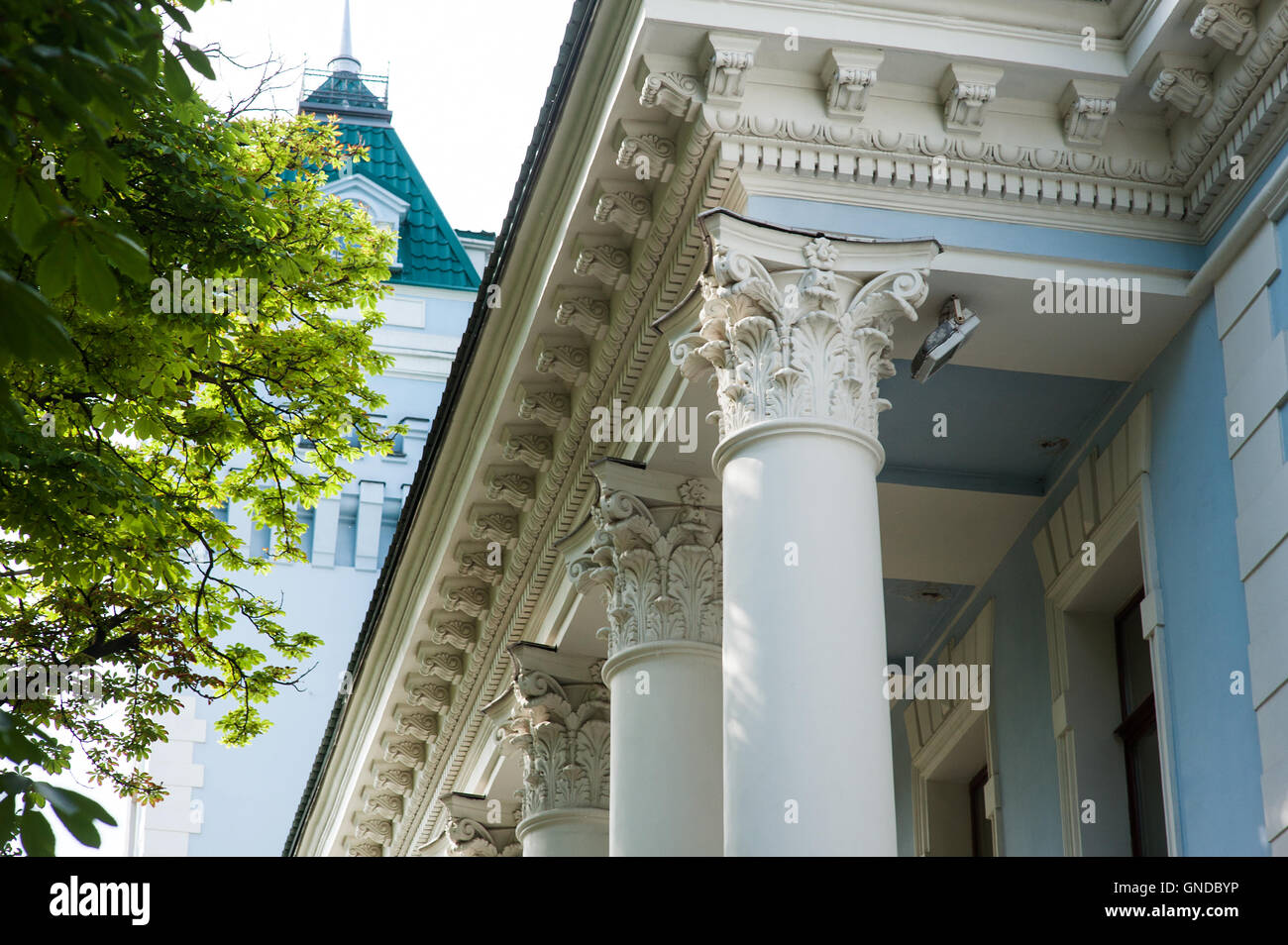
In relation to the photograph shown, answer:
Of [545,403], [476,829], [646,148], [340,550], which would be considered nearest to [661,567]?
[545,403]

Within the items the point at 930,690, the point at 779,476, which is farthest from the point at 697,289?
the point at 930,690

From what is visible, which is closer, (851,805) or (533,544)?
(851,805)

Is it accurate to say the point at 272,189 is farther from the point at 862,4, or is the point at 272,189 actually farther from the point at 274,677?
the point at 862,4

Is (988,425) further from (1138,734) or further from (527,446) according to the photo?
(527,446)

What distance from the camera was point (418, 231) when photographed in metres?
41.5

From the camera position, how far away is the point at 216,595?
14844 mm

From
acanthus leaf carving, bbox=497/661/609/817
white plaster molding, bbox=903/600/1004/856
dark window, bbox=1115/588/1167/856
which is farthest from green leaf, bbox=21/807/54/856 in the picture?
white plaster molding, bbox=903/600/1004/856

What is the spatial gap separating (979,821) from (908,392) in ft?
17.0

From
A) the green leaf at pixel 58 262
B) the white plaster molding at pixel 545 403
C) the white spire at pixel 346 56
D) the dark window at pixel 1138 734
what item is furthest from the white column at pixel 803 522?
the white spire at pixel 346 56

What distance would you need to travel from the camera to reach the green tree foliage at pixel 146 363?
6145 millimetres

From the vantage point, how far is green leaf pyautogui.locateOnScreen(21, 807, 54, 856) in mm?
5871

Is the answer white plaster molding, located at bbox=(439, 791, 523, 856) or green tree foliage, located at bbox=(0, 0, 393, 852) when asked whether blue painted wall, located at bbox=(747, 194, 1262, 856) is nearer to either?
green tree foliage, located at bbox=(0, 0, 393, 852)

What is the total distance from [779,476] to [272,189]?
7095 mm
